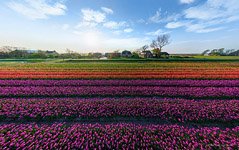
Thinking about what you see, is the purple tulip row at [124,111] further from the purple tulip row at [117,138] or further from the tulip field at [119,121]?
the purple tulip row at [117,138]

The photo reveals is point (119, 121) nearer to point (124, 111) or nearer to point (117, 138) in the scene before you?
point (124, 111)

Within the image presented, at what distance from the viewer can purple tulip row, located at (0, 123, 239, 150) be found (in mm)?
3850

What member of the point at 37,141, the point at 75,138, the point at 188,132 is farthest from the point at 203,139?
the point at 37,141

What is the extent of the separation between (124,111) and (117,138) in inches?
84.5

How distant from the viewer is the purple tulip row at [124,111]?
19.1ft

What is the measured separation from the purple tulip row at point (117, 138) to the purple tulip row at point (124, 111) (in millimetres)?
1113

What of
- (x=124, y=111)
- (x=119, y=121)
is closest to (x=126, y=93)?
(x=124, y=111)

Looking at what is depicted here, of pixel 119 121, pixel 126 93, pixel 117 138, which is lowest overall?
pixel 119 121

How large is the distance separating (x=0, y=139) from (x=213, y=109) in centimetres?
939

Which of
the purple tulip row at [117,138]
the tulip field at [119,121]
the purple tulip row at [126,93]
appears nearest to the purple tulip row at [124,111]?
the tulip field at [119,121]

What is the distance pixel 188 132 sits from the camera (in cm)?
442

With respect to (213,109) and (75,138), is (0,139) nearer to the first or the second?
(75,138)

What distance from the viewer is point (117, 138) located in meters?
4.10

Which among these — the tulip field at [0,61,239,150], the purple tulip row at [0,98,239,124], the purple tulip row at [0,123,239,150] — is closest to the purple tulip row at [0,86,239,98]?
the tulip field at [0,61,239,150]
